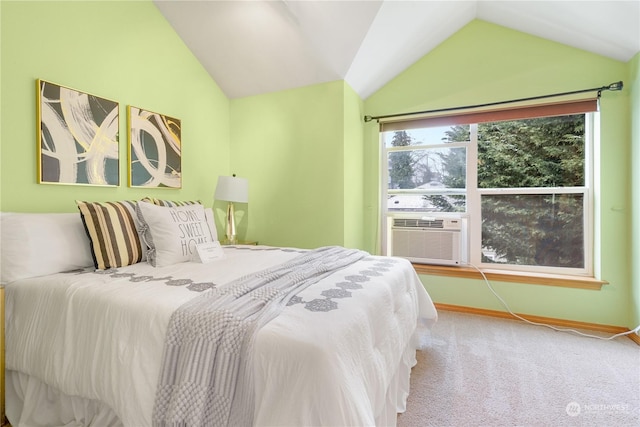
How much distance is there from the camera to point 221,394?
98 centimetres

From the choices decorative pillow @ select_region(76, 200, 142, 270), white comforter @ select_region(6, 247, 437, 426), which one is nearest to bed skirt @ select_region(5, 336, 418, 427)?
white comforter @ select_region(6, 247, 437, 426)

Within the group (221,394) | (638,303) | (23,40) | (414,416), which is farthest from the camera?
(638,303)

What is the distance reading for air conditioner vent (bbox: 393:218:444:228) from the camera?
123 inches

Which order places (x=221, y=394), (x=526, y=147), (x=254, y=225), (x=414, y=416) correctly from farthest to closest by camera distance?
(x=254, y=225)
(x=526, y=147)
(x=414, y=416)
(x=221, y=394)

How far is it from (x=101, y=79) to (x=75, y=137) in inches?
19.5

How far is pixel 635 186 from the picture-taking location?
7.89ft

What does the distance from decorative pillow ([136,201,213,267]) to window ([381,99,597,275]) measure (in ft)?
7.34

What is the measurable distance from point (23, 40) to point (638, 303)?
463cm

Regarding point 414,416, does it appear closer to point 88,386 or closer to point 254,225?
point 88,386

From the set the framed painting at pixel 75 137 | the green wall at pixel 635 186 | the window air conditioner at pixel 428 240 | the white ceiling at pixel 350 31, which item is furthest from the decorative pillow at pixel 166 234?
the green wall at pixel 635 186

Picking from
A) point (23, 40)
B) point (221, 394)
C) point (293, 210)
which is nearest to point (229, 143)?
point (293, 210)

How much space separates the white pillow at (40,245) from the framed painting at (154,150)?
758mm

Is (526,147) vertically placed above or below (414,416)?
above

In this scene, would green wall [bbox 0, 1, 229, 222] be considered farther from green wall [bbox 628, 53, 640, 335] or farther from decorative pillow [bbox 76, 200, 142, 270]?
green wall [bbox 628, 53, 640, 335]
